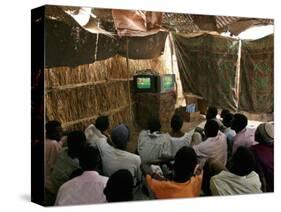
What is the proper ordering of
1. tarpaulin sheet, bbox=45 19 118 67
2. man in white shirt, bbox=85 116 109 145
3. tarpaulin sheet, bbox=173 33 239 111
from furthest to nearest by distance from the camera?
1. tarpaulin sheet, bbox=173 33 239 111
2. man in white shirt, bbox=85 116 109 145
3. tarpaulin sheet, bbox=45 19 118 67

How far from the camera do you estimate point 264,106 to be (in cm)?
844

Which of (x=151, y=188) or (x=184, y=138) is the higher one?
(x=184, y=138)

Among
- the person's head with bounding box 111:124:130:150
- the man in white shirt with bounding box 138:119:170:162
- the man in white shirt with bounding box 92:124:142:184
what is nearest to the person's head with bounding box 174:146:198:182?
the man in white shirt with bounding box 138:119:170:162

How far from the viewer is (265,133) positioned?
8.41 metres

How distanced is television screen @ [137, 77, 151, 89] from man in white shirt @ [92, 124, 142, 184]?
479 mm

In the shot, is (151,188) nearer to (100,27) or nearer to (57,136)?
(57,136)

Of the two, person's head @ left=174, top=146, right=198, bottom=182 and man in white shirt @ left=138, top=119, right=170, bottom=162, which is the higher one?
man in white shirt @ left=138, top=119, right=170, bottom=162

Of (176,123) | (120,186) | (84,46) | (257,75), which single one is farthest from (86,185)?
(257,75)

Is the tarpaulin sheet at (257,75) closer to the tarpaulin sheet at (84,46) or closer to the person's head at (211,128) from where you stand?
the person's head at (211,128)

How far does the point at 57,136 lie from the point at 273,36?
3040 millimetres

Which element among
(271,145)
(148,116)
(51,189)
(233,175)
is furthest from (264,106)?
(51,189)

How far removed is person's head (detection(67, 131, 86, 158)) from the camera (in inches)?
284

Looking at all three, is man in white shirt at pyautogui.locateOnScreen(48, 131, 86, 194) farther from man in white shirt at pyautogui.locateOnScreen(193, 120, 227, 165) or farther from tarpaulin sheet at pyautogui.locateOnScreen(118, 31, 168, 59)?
man in white shirt at pyautogui.locateOnScreen(193, 120, 227, 165)

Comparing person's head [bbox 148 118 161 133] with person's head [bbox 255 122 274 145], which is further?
person's head [bbox 255 122 274 145]
